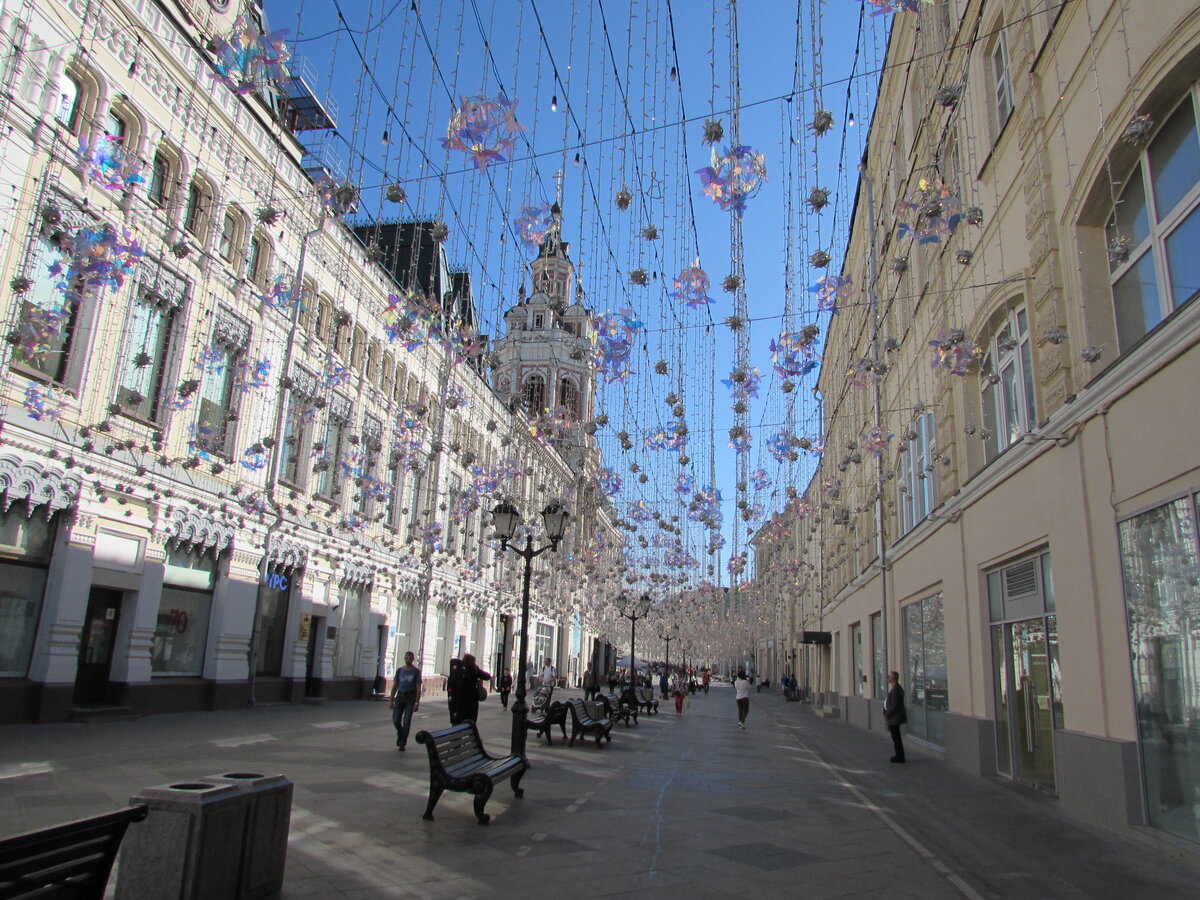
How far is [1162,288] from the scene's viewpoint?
8.04 m

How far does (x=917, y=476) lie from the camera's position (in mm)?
19078

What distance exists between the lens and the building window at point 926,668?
16469mm

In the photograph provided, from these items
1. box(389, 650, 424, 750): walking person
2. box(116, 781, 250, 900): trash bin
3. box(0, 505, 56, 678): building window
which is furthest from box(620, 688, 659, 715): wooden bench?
box(116, 781, 250, 900): trash bin

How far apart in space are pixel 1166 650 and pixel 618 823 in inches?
221

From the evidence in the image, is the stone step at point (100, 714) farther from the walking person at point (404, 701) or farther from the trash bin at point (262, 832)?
the trash bin at point (262, 832)

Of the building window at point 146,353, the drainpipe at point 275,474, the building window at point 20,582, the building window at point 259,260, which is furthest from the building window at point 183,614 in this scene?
the building window at point 259,260

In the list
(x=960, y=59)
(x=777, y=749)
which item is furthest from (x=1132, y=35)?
(x=777, y=749)

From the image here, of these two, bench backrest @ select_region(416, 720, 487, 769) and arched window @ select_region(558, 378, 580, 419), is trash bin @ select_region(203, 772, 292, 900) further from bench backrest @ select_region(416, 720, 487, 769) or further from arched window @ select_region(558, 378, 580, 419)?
arched window @ select_region(558, 378, 580, 419)

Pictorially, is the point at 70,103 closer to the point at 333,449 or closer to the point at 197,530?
the point at 197,530

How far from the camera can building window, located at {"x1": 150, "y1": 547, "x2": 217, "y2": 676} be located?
1720 centimetres

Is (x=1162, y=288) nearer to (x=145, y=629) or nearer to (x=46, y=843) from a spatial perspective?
Result: (x=46, y=843)

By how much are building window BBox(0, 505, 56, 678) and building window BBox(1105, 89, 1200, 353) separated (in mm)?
15974

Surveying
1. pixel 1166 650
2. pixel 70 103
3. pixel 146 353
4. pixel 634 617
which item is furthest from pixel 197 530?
pixel 634 617

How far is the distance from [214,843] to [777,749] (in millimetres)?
15018
